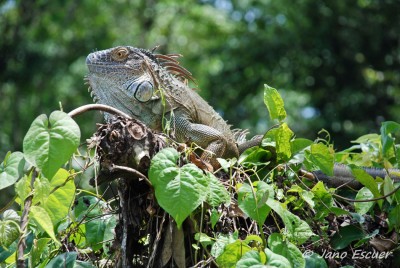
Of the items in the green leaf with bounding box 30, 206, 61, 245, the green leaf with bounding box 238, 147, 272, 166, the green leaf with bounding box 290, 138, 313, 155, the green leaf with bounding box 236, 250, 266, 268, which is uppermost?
the green leaf with bounding box 30, 206, 61, 245

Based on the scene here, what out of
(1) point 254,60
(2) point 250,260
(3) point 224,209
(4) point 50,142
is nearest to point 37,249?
(4) point 50,142

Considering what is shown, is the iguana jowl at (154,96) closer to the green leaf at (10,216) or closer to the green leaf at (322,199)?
the green leaf at (322,199)

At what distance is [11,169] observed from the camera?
3.22 metres

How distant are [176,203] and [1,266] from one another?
1134mm

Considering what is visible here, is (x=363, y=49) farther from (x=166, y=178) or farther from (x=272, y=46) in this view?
(x=166, y=178)

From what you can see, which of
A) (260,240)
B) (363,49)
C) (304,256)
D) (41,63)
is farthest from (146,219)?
(41,63)

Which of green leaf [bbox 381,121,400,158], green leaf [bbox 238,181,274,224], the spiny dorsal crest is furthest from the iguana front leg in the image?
green leaf [bbox 238,181,274,224]

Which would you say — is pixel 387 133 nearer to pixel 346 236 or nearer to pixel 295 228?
pixel 346 236

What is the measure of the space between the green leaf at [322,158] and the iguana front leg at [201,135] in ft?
2.77

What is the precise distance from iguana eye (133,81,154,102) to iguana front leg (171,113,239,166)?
0.66 feet

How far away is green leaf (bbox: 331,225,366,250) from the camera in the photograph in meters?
3.70

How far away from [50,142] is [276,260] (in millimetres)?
1010

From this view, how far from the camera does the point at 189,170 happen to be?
315cm

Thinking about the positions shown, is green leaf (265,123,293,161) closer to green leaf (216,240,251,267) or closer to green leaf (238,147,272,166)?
green leaf (238,147,272,166)
